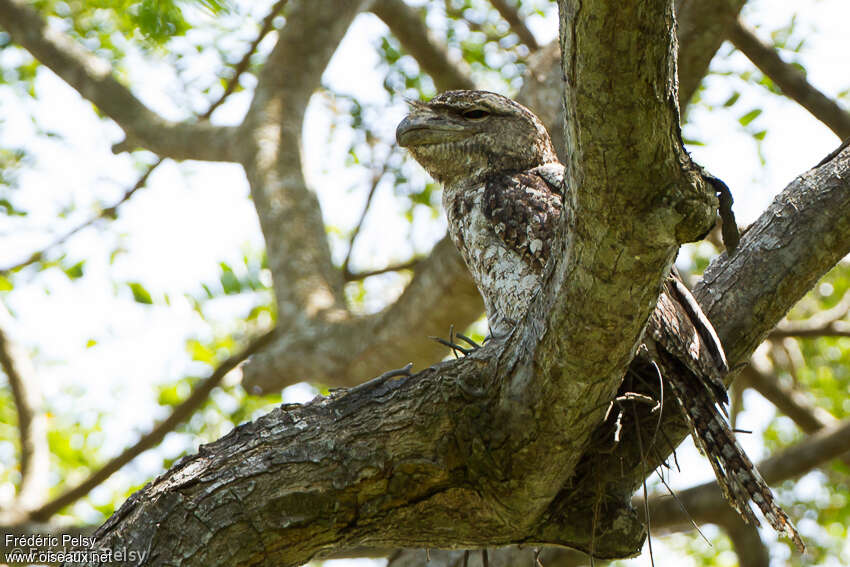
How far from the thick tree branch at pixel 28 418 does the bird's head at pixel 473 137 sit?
3.78m

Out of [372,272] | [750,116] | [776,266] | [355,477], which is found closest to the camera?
[355,477]

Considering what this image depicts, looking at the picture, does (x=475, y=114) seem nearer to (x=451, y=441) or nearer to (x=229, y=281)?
(x=451, y=441)

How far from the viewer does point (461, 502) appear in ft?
9.20

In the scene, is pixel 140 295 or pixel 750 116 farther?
pixel 750 116

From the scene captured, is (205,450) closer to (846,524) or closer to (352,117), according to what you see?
(352,117)

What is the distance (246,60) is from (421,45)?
1634mm

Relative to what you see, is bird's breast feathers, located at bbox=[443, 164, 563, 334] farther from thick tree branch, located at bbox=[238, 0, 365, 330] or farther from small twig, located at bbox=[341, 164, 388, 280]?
small twig, located at bbox=[341, 164, 388, 280]

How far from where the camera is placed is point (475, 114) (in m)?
4.41

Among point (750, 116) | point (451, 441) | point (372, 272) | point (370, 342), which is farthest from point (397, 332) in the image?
point (750, 116)

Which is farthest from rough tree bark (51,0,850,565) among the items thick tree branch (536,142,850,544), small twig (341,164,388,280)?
small twig (341,164,388,280)

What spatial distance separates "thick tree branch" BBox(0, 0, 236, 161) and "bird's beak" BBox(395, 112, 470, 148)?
246 centimetres

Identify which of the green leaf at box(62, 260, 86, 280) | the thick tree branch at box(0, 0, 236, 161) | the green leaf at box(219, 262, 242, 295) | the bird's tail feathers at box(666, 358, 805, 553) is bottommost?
the bird's tail feathers at box(666, 358, 805, 553)

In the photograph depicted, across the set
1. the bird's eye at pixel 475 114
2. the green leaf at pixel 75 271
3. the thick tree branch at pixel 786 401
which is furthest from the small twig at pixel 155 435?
the thick tree branch at pixel 786 401

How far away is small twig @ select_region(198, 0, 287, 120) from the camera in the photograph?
283 inches
